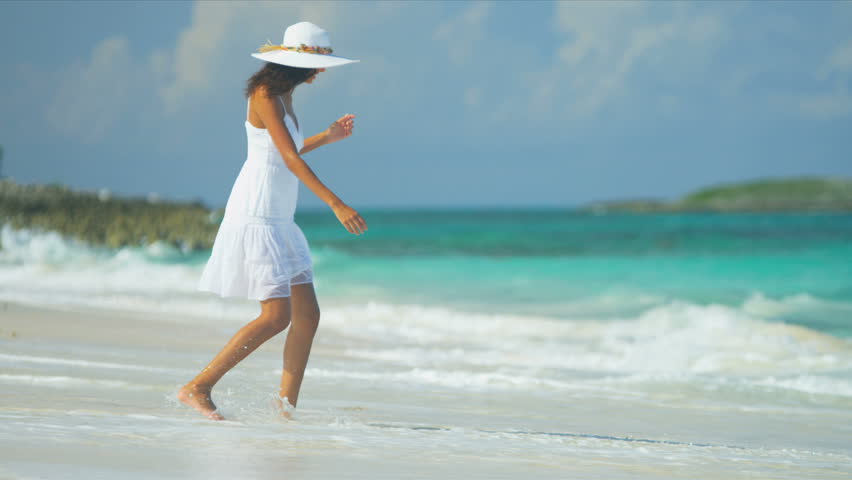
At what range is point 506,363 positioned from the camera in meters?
6.87

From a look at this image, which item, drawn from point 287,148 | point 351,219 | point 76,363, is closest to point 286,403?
point 351,219

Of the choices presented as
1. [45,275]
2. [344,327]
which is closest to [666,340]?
[344,327]

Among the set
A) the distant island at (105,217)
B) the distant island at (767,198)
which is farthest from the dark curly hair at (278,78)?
the distant island at (767,198)

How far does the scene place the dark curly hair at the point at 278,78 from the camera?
3883 mm

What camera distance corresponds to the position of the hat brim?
12.7 feet

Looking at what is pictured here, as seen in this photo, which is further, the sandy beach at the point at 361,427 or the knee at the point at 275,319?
the knee at the point at 275,319

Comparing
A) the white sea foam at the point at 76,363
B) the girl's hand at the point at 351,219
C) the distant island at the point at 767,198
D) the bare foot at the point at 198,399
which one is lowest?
the bare foot at the point at 198,399

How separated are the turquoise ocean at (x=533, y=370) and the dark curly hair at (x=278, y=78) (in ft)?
4.30

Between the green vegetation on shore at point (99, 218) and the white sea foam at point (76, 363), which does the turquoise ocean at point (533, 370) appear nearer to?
the white sea foam at point (76, 363)

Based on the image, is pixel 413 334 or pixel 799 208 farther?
pixel 799 208

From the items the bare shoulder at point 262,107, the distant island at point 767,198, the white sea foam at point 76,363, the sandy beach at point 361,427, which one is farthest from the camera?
the distant island at point 767,198

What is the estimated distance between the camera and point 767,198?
119m

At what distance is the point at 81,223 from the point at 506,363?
18240 millimetres

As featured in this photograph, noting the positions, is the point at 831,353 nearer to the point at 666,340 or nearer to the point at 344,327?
the point at 666,340
